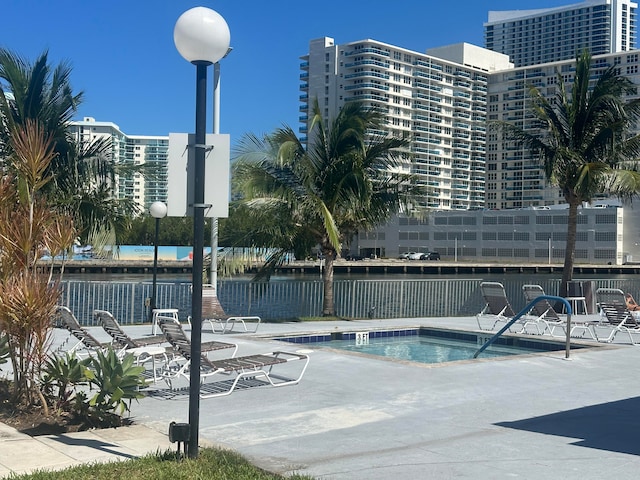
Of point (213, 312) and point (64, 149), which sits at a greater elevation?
point (64, 149)

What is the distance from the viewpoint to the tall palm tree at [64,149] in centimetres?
1859

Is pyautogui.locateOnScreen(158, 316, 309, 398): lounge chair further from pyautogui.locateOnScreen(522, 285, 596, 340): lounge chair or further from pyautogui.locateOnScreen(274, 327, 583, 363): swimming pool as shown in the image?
pyautogui.locateOnScreen(522, 285, 596, 340): lounge chair

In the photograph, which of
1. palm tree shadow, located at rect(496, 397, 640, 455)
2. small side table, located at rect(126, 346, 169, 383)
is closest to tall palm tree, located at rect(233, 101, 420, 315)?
small side table, located at rect(126, 346, 169, 383)

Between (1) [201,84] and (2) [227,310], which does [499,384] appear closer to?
(1) [201,84]

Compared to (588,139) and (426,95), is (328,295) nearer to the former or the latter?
(588,139)

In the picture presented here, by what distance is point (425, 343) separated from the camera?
1703 cm

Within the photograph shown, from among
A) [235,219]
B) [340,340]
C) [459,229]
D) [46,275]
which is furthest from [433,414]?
[459,229]

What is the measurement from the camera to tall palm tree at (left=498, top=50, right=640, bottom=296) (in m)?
21.3

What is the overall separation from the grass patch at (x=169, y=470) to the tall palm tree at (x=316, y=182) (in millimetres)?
12981

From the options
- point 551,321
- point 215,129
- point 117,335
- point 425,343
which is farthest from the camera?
point 215,129

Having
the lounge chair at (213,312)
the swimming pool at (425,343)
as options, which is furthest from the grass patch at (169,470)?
the lounge chair at (213,312)

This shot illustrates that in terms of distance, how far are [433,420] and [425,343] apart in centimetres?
902

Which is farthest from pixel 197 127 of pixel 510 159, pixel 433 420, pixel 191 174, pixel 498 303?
pixel 510 159

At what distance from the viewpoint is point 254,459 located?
6500mm
